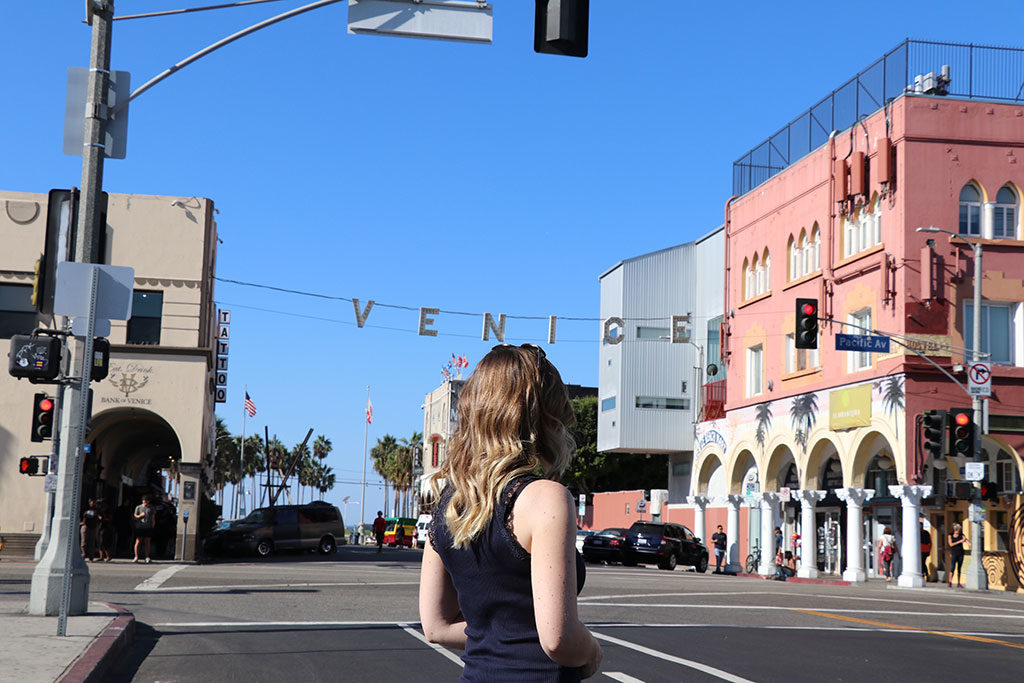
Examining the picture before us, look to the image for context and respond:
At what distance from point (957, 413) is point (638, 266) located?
2899 cm

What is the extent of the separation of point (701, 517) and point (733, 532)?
4.53m

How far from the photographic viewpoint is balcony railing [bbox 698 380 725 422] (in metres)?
48.6

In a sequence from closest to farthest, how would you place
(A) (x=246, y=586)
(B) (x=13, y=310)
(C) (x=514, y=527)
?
(C) (x=514, y=527) → (A) (x=246, y=586) → (B) (x=13, y=310)

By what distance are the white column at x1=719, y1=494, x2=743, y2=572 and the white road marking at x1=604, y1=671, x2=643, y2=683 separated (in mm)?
34566

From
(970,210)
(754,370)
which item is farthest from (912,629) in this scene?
(754,370)

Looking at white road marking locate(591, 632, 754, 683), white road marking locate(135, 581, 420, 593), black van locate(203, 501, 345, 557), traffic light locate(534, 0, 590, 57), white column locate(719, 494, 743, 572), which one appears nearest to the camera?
traffic light locate(534, 0, 590, 57)

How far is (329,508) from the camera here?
1618 inches

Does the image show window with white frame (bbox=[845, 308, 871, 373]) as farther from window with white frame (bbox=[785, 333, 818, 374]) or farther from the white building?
the white building

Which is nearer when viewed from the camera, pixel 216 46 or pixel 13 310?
pixel 216 46

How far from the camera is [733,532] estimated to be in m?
44.8

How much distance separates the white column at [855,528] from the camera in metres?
35.5

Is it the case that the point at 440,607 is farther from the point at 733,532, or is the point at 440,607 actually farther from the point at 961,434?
the point at 733,532

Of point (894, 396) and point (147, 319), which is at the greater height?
point (147, 319)

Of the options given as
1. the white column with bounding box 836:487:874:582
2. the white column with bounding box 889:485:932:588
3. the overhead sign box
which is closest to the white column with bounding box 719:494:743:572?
the white column with bounding box 836:487:874:582
